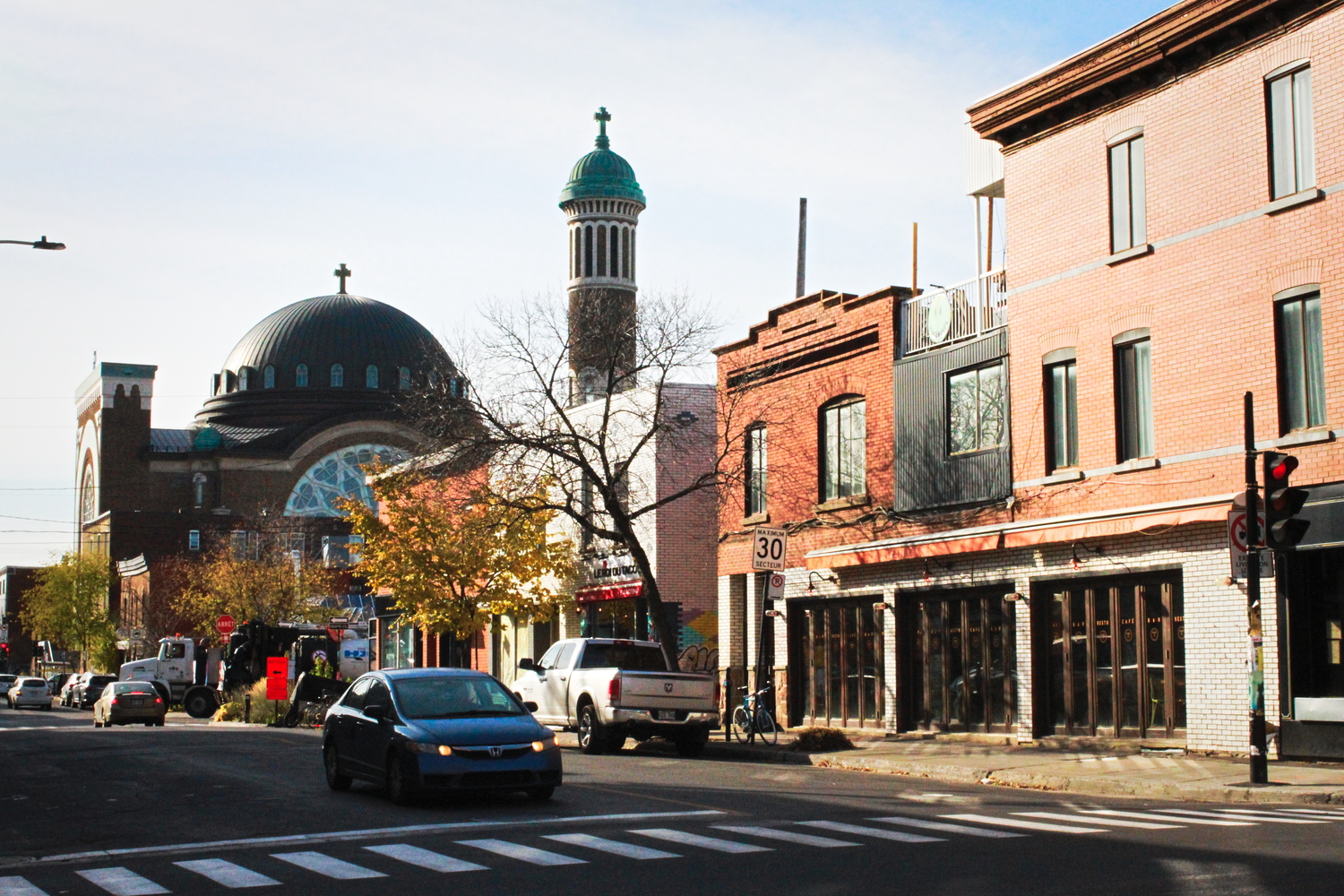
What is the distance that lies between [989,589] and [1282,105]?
860 centimetres

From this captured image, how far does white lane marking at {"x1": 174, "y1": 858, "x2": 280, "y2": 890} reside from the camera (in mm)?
10906

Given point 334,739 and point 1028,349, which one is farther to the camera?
point 1028,349

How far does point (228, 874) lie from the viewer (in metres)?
11.4

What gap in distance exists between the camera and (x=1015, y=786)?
1844cm

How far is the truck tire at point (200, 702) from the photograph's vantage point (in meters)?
50.9

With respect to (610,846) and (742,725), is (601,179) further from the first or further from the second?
(610,846)

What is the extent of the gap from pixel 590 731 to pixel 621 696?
3.36 feet

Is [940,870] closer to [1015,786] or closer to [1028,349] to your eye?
[1015,786]

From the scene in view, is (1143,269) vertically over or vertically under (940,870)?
over

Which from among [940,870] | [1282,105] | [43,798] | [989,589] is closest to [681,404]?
[989,589]

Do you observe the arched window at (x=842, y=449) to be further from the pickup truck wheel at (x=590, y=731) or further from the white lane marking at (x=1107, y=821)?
the white lane marking at (x=1107, y=821)

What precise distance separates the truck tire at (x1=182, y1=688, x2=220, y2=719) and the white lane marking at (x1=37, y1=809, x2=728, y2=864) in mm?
39179

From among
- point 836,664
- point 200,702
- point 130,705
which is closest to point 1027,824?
point 836,664

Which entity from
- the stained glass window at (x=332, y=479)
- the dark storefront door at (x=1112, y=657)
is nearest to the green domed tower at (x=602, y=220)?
the stained glass window at (x=332, y=479)
